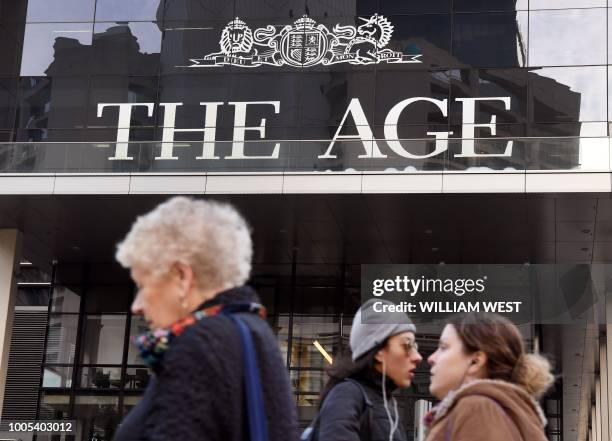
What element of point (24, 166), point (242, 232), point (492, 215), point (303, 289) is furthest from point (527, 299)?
point (242, 232)

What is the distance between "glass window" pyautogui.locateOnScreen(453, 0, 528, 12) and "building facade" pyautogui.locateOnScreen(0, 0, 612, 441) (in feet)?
0.15

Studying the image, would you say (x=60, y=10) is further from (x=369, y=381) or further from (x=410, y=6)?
(x=369, y=381)

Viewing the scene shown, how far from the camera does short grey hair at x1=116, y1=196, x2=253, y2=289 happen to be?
2789 mm

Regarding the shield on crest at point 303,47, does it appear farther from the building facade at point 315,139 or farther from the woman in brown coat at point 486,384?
the woman in brown coat at point 486,384

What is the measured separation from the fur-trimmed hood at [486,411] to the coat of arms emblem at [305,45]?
1845 centimetres

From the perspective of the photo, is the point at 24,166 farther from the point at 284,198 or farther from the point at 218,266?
the point at 218,266

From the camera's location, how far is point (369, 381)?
17.3 feet

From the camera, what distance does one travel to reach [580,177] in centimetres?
1919

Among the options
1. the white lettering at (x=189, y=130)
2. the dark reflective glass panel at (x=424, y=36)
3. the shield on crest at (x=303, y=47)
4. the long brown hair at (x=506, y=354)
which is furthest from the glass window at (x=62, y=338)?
the long brown hair at (x=506, y=354)

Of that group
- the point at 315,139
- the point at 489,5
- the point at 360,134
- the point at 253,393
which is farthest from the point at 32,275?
the point at 253,393

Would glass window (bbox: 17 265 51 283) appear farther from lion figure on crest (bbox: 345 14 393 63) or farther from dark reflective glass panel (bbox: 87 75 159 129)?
lion figure on crest (bbox: 345 14 393 63)

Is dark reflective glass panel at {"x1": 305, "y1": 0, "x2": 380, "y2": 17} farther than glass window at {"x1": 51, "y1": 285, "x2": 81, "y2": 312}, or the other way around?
glass window at {"x1": 51, "y1": 285, "x2": 81, "y2": 312}

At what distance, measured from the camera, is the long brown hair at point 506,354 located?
159 inches

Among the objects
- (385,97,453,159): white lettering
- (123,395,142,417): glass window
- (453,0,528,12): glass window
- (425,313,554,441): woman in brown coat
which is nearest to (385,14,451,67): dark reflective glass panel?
(453,0,528,12): glass window
